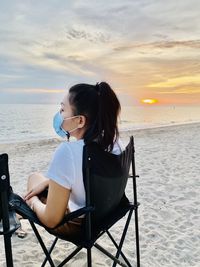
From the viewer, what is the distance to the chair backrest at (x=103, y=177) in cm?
178

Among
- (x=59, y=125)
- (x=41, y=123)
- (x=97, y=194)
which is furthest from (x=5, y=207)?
(x=41, y=123)

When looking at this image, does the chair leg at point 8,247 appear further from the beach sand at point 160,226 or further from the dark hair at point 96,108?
the beach sand at point 160,226

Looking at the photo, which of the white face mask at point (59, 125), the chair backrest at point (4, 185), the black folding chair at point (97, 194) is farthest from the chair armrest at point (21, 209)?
the white face mask at point (59, 125)

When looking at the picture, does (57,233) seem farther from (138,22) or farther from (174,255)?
(138,22)

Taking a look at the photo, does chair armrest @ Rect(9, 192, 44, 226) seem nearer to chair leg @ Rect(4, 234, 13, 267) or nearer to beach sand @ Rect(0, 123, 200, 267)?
chair leg @ Rect(4, 234, 13, 267)

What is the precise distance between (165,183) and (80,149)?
4009 millimetres

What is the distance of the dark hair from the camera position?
1.89m

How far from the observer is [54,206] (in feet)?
6.12

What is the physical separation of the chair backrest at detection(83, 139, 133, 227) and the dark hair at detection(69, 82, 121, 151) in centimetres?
11

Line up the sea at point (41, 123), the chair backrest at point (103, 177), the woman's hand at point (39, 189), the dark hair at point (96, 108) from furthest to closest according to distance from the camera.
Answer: the sea at point (41, 123), the woman's hand at point (39, 189), the dark hair at point (96, 108), the chair backrest at point (103, 177)

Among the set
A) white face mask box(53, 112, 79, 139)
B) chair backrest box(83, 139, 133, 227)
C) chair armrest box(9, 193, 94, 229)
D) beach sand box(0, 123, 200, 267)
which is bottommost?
beach sand box(0, 123, 200, 267)

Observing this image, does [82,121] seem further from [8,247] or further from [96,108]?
[8,247]

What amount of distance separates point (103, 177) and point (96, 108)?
0.40m

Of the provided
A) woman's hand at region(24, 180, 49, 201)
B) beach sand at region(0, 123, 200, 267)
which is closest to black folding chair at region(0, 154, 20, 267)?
woman's hand at region(24, 180, 49, 201)
